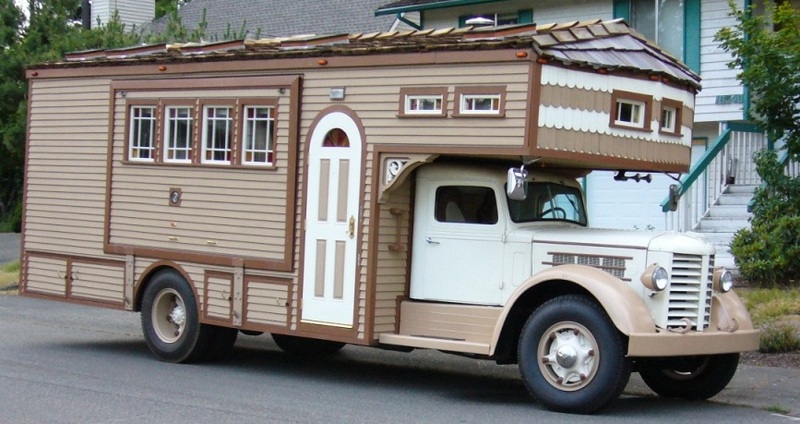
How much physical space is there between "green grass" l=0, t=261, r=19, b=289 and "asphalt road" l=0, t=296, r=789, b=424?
7.00m

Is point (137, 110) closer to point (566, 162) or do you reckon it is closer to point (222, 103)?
point (222, 103)

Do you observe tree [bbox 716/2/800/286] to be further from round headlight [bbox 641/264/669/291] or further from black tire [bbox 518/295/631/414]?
black tire [bbox 518/295/631/414]

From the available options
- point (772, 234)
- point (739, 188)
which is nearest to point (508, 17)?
point (739, 188)

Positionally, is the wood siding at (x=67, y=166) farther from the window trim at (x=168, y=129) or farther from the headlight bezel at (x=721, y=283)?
the headlight bezel at (x=721, y=283)

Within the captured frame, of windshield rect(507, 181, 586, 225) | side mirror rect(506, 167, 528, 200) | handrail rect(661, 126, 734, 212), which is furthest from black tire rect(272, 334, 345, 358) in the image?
handrail rect(661, 126, 734, 212)

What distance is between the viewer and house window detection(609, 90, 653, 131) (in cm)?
1054

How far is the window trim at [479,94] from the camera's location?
1006 cm

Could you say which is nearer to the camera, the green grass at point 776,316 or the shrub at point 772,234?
the green grass at point 776,316

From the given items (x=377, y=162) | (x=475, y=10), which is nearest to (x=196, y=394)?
(x=377, y=162)

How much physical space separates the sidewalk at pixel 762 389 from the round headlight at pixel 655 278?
158cm

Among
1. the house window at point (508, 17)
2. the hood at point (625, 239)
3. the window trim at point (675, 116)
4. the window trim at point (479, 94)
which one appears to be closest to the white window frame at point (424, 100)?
the window trim at point (479, 94)

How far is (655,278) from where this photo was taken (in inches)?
380

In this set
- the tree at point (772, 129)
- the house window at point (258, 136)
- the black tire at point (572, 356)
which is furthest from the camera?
the tree at point (772, 129)

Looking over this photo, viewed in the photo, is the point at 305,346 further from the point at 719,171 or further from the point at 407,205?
the point at 719,171
